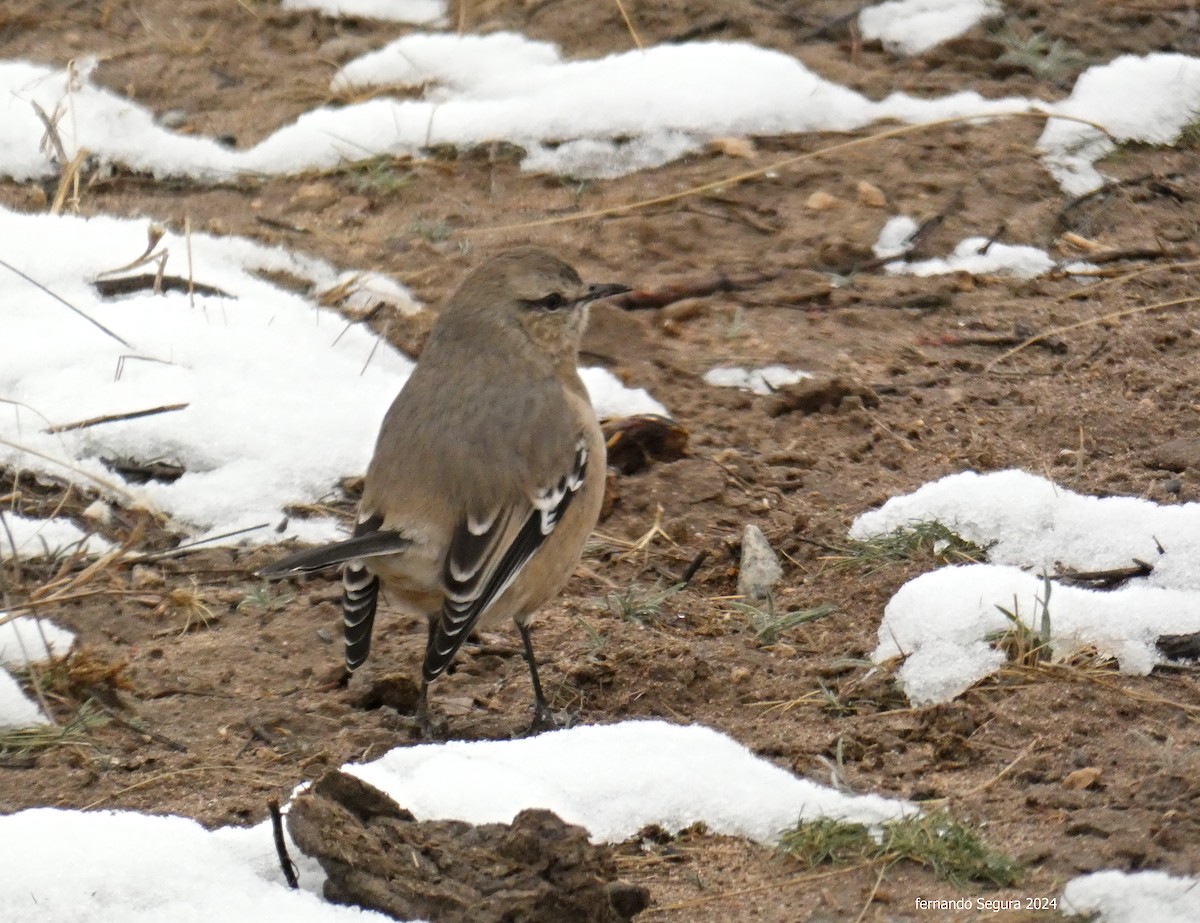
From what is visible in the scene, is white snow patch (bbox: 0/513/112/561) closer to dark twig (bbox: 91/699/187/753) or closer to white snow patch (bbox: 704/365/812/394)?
dark twig (bbox: 91/699/187/753)

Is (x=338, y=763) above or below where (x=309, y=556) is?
below

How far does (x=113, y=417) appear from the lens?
5977 mm

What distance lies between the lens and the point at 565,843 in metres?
3.17

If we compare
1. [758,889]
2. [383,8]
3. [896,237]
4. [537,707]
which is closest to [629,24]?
[383,8]

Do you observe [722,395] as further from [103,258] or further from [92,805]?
[92,805]

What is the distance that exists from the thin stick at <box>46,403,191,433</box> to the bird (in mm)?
1169

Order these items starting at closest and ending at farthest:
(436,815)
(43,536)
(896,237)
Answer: (436,815) < (43,536) < (896,237)

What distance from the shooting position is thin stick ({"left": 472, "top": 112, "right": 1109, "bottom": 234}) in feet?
24.5

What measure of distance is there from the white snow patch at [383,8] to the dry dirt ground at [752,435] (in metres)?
0.09

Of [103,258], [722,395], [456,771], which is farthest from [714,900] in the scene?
[103,258]

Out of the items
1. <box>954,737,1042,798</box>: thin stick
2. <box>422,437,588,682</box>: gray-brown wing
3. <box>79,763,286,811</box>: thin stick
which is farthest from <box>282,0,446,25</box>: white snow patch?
<box>954,737,1042,798</box>: thin stick

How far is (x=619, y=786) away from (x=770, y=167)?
4.54 meters

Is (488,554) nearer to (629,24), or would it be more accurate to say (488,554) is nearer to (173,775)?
(173,775)

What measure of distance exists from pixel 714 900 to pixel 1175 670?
1.61 metres
